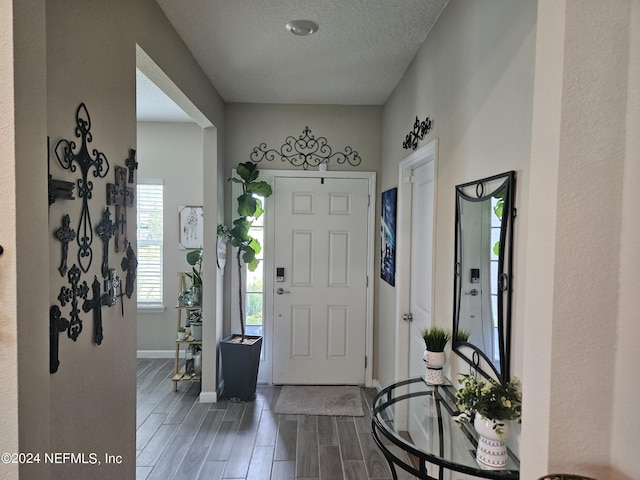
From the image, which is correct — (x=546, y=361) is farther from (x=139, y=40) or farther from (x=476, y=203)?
(x=139, y=40)

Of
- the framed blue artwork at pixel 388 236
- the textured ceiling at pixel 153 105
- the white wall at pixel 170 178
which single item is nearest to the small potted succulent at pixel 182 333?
the white wall at pixel 170 178

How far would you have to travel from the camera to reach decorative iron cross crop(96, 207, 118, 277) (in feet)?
4.96

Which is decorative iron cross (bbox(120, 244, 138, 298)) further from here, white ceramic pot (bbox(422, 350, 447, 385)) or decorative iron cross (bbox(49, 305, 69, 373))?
white ceramic pot (bbox(422, 350, 447, 385))

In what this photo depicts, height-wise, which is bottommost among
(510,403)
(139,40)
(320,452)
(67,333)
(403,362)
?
(320,452)

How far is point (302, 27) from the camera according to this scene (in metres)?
2.31

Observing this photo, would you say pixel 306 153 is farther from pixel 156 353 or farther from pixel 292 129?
pixel 156 353

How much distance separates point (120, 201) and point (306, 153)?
2.38m

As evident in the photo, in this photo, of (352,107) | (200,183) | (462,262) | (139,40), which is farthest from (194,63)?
(462,262)

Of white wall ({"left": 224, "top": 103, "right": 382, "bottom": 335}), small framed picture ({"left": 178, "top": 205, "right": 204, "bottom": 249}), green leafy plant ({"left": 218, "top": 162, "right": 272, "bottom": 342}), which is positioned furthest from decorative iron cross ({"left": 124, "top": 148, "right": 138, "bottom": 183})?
small framed picture ({"left": 178, "top": 205, "right": 204, "bottom": 249})

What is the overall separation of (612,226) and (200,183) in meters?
4.21

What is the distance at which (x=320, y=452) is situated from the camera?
2713 millimetres

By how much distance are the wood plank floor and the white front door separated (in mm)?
409

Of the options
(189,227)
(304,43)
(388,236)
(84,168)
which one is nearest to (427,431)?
(84,168)

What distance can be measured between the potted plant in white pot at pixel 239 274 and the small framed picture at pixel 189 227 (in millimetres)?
990
